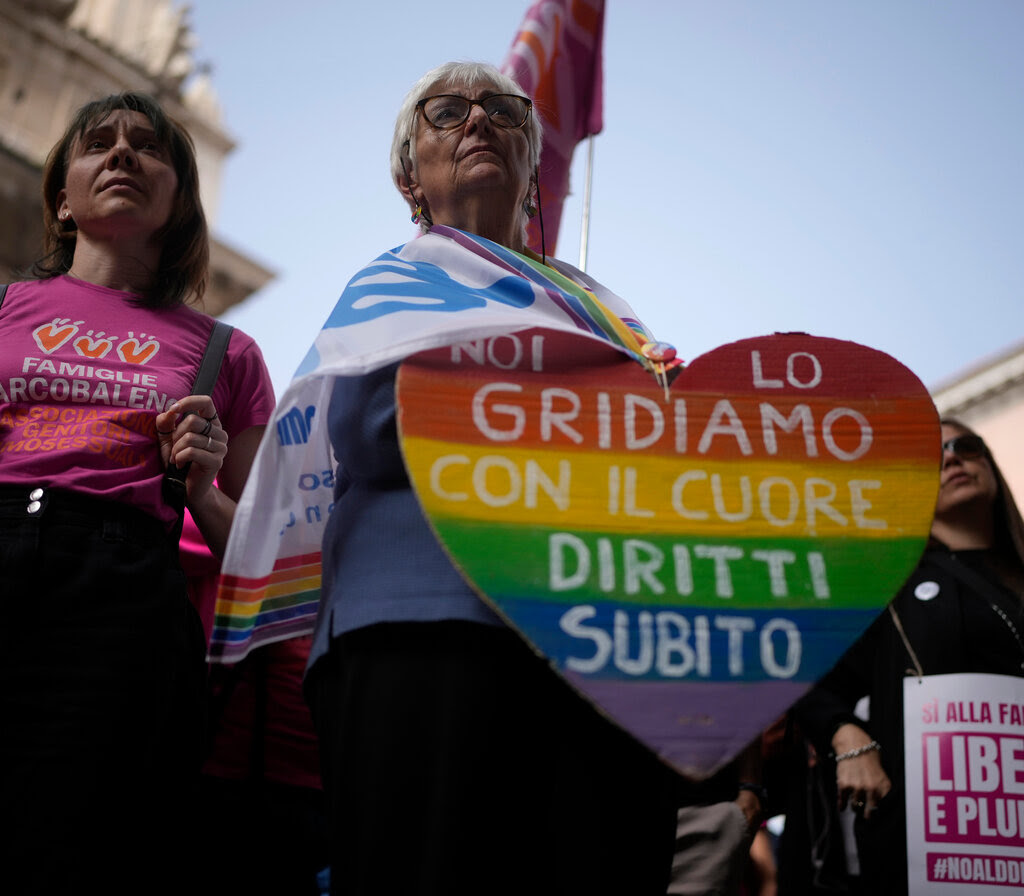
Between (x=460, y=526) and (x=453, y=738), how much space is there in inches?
10.2

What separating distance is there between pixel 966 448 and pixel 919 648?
0.80m

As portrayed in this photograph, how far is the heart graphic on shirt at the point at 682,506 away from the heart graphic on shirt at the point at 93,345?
769 mm

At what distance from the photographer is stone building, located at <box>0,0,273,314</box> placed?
16734 millimetres

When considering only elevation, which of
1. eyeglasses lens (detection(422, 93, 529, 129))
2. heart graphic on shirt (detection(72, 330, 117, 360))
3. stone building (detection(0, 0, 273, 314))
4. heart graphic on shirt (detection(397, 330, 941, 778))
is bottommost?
heart graphic on shirt (detection(397, 330, 941, 778))

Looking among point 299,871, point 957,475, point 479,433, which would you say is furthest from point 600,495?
point 957,475

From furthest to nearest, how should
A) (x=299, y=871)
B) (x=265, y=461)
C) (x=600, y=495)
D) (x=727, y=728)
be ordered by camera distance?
1. (x=299, y=871)
2. (x=265, y=461)
3. (x=600, y=495)
4. (x=727, y=728)

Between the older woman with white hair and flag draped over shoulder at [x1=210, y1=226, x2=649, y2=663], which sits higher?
flag draped over shoulder at [x1=210, y1=226, x2=649, y2=663]

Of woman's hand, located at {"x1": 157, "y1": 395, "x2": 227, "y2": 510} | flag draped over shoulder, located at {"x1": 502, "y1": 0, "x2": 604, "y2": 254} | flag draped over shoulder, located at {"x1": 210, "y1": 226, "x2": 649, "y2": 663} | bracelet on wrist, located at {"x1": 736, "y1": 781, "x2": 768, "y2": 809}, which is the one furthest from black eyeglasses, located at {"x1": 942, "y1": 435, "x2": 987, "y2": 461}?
woman's hand, located at {"x1": 157, "y1": 395, "x2": 227, "y2": 510}

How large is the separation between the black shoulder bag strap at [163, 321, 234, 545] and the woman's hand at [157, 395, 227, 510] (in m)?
0.02

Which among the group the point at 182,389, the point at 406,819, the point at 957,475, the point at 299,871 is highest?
the point at 957,475

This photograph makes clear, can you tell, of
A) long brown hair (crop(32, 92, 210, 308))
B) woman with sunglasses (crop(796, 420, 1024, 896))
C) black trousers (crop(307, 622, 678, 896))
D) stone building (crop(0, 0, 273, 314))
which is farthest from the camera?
stone building (crop(0, 0, 273, 314))

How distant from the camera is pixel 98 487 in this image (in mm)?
1840

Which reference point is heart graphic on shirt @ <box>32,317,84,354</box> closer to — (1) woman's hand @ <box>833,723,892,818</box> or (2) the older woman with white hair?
(2) the older woman with white hair

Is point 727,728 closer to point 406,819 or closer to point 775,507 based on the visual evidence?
point 775,507
